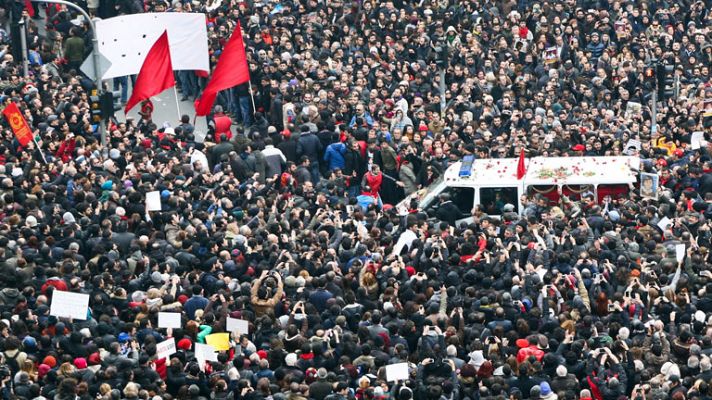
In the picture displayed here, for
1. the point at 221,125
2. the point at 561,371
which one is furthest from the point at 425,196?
the point at 561,371

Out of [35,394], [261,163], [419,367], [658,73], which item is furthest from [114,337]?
[658,73]

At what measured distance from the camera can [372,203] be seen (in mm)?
38312

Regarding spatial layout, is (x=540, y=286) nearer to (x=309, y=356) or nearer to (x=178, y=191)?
(x=309, y=356)

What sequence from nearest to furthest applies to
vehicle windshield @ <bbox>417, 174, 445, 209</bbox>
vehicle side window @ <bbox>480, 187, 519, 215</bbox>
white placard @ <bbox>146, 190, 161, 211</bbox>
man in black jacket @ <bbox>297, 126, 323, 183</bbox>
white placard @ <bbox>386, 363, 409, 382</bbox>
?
white placard @ <bbox>386, 363, 409, 382</bbox> → white placard @ <bbox>146, 190, 161, 211</bbox> → vehicle side window @ <bbox>480, 187, 519, 215</bbox> → vehicle windshield @ <bbox>417, 174, 445, 209</bbox> → man in black jacket @ <bbox>297, 126, 323, 183</bbox>

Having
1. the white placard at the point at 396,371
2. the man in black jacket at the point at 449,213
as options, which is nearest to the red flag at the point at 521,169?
the man in black jacket at the point at 449,213

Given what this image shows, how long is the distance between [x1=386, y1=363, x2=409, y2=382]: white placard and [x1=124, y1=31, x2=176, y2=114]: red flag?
14.5 m

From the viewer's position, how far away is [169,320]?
31531mm

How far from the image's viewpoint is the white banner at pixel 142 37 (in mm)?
43844

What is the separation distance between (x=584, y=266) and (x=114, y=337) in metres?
7.82

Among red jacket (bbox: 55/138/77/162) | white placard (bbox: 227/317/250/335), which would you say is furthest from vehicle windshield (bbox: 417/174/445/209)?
white placard (bbox: 227/317/250/335)

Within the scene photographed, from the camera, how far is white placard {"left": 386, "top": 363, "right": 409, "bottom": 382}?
29453mm

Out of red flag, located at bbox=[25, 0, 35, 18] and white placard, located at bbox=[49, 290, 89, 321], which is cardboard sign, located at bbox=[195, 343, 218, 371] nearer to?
white placard, located at bbox=[49, 290, 89, 321]

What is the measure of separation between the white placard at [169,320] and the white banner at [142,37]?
12.7 meters

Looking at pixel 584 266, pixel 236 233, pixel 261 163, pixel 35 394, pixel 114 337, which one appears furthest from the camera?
pixel 261 163
